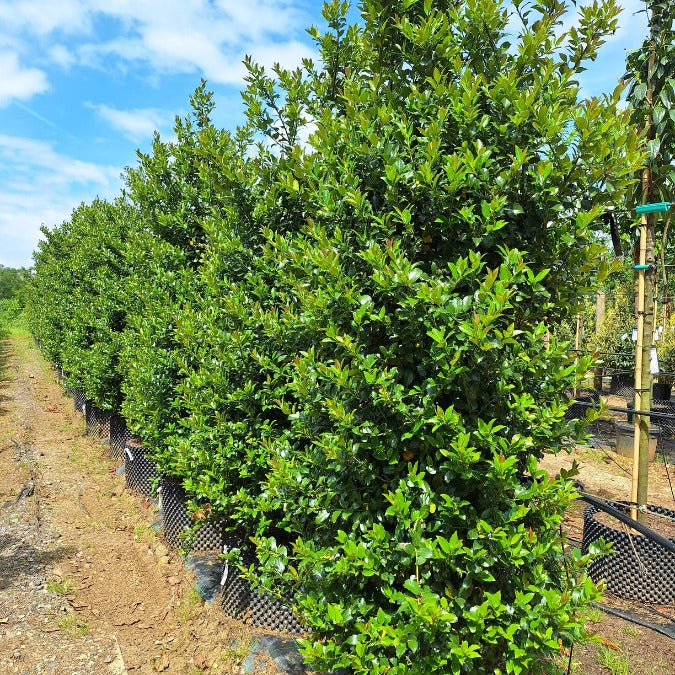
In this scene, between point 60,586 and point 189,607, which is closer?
point 189,607

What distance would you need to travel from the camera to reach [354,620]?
90.2 inches

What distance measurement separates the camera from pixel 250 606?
3.98 metres

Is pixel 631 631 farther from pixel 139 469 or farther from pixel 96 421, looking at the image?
pixel 96 421

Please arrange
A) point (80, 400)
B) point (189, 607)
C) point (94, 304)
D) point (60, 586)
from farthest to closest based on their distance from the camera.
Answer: point (80, 400) < point (94, 304) < point (60, 586) < point (189, 607)

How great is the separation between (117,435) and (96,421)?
2.04 m

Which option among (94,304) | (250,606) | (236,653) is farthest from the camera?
(94,304)

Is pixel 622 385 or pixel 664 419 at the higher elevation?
pixel 622 385

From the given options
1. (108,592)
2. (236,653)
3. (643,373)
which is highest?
(643,373)

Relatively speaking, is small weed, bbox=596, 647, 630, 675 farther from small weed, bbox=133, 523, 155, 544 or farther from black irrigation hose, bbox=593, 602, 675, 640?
small weed, bbox=133, 523, 155, 544

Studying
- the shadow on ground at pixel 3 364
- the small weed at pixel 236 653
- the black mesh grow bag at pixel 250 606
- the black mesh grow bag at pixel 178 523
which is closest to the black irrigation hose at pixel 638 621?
the black mesh grow bag at pixel 250 606

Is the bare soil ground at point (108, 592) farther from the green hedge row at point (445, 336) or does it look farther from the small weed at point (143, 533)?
the green hedge row at point (445, 336)

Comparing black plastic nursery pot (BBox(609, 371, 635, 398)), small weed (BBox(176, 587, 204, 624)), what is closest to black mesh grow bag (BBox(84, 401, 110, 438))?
small weed (BBox(176, 587, 204, 624))

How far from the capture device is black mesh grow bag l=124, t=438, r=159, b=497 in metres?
6.76

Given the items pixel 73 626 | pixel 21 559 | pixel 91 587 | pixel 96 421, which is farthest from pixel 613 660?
pixel 96 421
